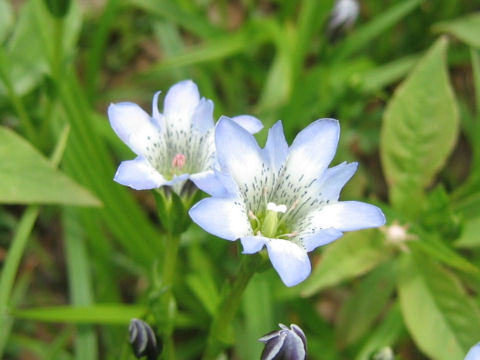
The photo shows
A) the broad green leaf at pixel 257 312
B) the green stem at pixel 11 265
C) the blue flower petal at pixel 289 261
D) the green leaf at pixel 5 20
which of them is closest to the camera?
the blue flower petal at pixel 289 261

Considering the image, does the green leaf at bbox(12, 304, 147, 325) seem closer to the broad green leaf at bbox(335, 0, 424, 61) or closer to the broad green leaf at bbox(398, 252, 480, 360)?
the broad green leaf at bbox(398, 252, 480, 360)

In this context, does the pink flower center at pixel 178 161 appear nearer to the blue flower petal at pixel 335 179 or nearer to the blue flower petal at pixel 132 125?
the blue flower petal at pixel 132 125

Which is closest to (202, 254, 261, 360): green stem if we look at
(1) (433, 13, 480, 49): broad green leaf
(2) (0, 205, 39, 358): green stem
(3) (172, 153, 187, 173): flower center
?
(3) (172, 153, 187, 173): flower center

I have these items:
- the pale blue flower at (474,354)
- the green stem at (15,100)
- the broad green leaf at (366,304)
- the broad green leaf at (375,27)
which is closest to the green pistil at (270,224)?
the pale blue flower at (474,354)

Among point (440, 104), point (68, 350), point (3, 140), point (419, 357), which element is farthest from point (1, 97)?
point (419, 357)

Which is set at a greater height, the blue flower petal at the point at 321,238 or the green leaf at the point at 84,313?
the green leaf at the point at 84,313

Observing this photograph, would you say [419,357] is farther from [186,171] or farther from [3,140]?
[3,140]

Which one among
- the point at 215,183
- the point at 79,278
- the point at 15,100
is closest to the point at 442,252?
the point at 215,183
